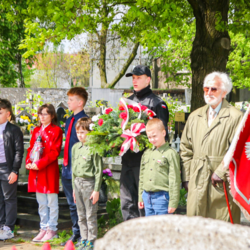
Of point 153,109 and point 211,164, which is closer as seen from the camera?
point 211,164

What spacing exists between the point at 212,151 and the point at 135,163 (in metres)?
0.98

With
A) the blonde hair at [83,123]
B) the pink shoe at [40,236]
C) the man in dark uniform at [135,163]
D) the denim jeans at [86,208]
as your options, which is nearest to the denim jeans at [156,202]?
the man in dark uniform at [135,163]

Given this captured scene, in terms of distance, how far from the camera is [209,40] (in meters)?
6.60

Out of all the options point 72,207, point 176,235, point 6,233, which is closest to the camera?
point 176,235

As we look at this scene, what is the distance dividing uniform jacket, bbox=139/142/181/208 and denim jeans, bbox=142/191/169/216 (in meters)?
0.05

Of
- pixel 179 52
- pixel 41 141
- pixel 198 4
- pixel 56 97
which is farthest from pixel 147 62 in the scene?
pixel 41 141

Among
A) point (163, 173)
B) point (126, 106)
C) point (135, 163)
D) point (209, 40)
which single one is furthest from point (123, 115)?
point (209, 40)

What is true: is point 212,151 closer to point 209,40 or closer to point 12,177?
point 12,177

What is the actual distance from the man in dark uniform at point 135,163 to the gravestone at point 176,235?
3.10 meters

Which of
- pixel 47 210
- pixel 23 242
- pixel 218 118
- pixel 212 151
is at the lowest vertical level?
pixel 23 242

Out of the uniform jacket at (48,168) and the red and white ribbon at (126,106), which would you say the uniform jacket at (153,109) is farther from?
the uniform jacket at (48,168)

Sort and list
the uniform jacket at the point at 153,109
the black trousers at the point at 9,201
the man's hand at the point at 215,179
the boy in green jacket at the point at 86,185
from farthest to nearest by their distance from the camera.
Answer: the black trousers at the point at 9,201 < the boy in green jacket at the point at 86,185 < the uniform jacket at the point at 153,109 < the man's hand at the point at 215,179

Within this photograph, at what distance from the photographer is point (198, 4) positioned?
666cm

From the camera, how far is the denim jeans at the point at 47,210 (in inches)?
195
